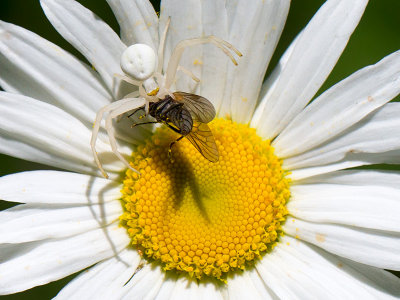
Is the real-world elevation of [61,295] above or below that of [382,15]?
below

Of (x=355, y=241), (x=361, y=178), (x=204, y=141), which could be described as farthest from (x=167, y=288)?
(x=361, y=178)

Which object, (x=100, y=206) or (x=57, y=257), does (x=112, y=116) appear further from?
(x=57, y=257)

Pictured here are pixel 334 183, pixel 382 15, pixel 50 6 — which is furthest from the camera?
pixel 382 15

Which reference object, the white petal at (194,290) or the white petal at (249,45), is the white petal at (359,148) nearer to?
the white petal at (249,45)

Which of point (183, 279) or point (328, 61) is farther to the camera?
point (183, 279)

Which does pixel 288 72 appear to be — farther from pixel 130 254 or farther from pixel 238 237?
pixel 130 254

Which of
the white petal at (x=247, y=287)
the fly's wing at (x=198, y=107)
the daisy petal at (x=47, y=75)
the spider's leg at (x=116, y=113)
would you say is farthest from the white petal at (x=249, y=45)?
the white petal at (x=247, y=287)

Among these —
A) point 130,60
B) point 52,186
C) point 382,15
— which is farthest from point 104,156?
point 382,15
